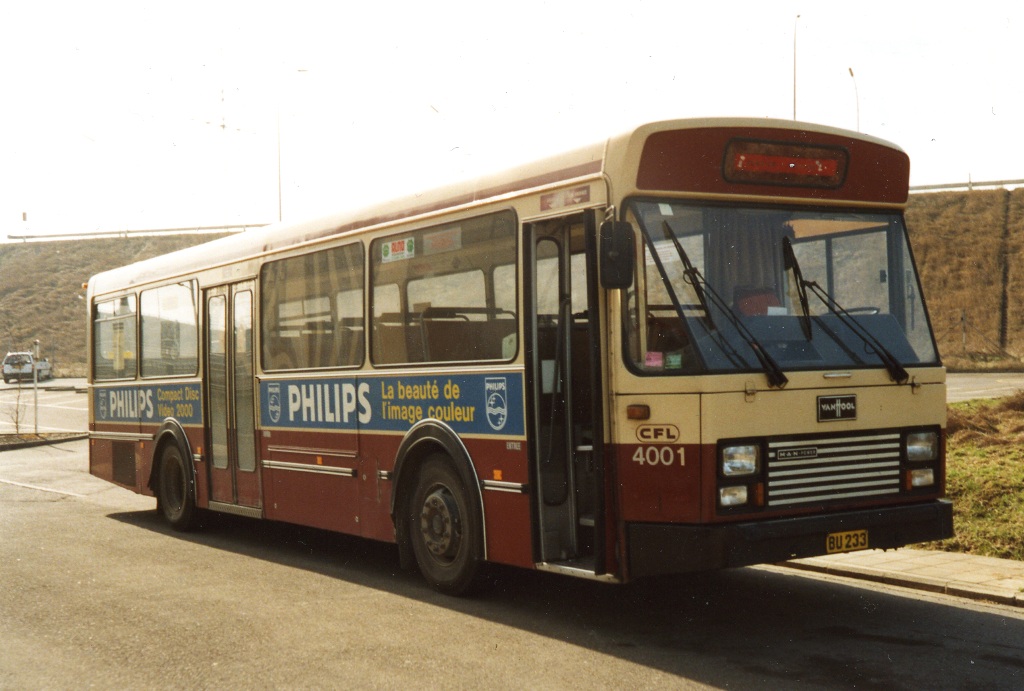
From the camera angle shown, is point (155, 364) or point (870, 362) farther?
point (155, 364)

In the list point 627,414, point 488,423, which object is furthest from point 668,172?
point 488,423

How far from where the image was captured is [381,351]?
32.2 ft

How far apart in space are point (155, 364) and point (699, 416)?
884cm

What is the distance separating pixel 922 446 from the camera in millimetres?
7875

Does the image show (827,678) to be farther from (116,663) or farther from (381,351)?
(381,351)

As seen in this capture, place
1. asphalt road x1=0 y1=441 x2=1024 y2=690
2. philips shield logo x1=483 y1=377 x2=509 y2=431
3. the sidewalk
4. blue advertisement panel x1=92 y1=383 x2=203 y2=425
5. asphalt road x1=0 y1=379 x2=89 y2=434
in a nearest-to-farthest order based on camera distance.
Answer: asphalt road x1=0 y1=441 x2=1024 y2=690
philips shield logo x1=483 y1=377 x2=509 y2=431
the sidewalk
blue advertisement panel x1=92 y1=383 x2=203 y2=425
asphalt road x1=0 y1=379 x2=89 y2=434

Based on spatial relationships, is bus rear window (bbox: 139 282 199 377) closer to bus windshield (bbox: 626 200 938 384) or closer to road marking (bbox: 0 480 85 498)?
road marking (bbox: 0 480 85 498)

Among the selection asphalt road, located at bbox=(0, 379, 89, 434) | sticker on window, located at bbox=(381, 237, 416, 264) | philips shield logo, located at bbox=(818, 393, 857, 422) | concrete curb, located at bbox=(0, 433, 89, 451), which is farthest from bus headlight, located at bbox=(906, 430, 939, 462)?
concrete curb, located at bbox=(0, 433, 89, 451)

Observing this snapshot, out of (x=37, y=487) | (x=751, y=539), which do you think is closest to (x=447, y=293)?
(x=751, y=539)

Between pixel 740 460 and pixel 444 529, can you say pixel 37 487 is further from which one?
pixel 740 460

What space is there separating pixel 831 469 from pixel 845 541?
17.4 inches

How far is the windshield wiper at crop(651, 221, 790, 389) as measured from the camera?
7301 millimetres

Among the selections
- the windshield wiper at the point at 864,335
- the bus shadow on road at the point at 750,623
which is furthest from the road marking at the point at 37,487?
the windshield wiper at the point at 864,335

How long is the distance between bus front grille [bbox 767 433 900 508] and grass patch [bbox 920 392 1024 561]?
235 cm
